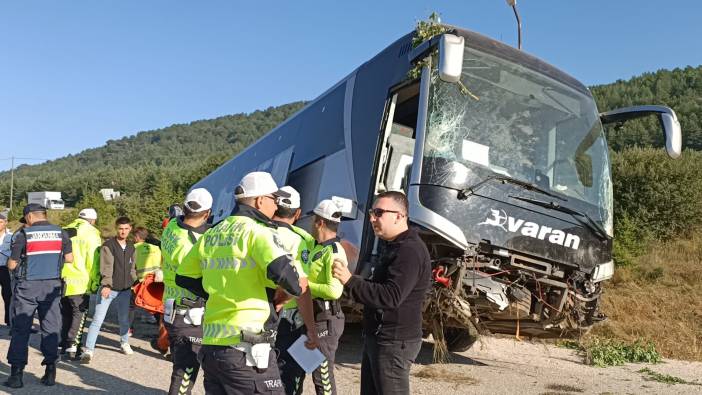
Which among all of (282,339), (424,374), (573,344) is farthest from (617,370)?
(282,339)

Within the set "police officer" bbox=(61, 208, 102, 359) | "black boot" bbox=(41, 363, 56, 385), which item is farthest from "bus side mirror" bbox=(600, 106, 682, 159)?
"police officer" bbox=(61, 208, 102, 359)

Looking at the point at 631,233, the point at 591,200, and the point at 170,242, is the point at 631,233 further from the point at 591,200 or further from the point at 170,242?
the point at 170,242

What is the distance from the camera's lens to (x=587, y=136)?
19.9 ft

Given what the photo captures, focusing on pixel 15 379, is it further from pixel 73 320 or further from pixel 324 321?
pixel 324 321

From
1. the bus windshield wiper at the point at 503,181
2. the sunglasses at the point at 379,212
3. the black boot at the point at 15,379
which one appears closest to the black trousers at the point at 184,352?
the sunglasses at the point at 379,212

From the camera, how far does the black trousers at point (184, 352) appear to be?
14.2 feet

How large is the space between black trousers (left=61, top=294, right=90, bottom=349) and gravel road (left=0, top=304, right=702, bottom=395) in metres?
0.33

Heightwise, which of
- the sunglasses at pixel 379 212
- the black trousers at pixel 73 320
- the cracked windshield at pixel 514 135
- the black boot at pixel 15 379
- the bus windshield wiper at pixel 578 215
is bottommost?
the black boot at pixel 15 379

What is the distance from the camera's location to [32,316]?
18.5 feet

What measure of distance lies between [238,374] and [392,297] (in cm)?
Result: 83

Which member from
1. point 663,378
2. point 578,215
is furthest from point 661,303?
point 578,215

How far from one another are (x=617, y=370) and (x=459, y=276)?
3.58m

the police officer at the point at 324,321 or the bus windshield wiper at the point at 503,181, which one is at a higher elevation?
the bus windshield wiper at the point at 503,181

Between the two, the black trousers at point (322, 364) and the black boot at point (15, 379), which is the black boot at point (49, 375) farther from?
the black trousers at point (322, 364)
